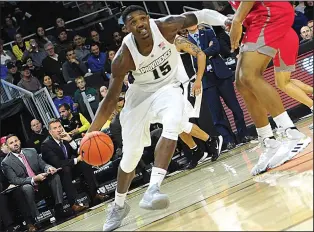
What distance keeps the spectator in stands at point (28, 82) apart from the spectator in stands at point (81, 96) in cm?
128

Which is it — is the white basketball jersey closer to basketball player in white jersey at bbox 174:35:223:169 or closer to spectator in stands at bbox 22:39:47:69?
basketball player in white jersey at bbox 174:35:223:169

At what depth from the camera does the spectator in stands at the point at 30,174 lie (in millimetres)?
8719

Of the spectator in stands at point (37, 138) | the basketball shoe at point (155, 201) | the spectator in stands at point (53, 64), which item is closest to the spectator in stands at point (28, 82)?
the spectator in stands at point (53, 64)

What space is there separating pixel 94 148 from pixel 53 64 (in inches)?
324

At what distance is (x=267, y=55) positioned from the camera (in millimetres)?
5426

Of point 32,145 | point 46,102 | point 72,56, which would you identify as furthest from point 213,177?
point 72,56

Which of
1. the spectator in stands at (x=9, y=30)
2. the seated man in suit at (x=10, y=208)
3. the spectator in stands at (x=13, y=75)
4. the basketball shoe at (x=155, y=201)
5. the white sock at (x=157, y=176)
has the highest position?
the spectator in stands at (x=9, y=30)

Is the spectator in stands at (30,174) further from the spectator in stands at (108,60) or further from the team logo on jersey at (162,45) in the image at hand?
the team logo on jersey at (162,45)

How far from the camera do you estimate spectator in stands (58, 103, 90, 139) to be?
10336 millimetres

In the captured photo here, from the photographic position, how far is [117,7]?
55.8 feet

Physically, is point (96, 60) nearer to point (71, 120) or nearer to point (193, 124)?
point (71, 120)

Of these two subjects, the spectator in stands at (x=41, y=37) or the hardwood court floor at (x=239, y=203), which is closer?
the hardwood court floor at (x=239, y=203)

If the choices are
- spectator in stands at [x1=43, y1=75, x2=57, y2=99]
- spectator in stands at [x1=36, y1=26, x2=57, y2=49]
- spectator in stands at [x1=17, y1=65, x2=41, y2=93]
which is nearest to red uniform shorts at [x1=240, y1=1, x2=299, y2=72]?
spectator in stands at [x1=43, y1=75, x2=57, y2=99]

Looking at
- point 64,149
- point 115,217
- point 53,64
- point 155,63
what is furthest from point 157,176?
point 53,64
